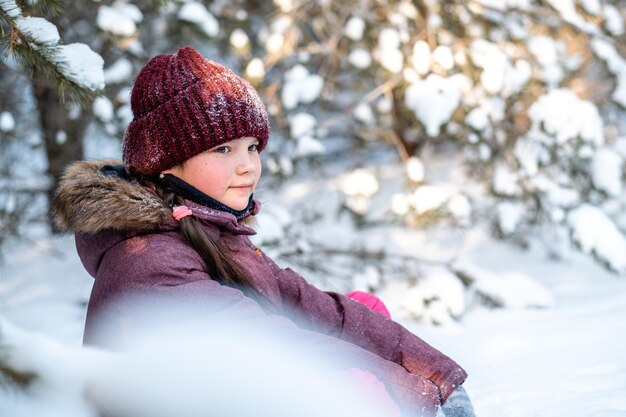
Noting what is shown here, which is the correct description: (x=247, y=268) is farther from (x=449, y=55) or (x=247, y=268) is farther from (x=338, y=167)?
(x=338, y=167)

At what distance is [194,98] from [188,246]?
44cm

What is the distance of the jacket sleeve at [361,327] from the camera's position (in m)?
1.91

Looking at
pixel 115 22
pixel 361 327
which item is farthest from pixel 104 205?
pixel 115 22

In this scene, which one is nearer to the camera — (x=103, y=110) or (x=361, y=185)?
(x=103, y=110)

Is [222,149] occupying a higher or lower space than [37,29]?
lower

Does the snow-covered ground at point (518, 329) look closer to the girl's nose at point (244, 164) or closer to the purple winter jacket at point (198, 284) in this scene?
the purple winter jacket at point (198, 284)

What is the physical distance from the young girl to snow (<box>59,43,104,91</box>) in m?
0.12

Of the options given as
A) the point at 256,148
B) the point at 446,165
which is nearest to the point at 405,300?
the point at 256,148

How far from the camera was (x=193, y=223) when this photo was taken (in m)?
1.73

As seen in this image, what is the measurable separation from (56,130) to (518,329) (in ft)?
12.6

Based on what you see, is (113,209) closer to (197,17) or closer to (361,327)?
(361,327)

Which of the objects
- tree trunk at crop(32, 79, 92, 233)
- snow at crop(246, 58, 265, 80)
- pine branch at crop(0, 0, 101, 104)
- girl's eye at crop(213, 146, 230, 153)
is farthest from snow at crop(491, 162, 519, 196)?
tree trunk at crop(32, 79, 92, 233)

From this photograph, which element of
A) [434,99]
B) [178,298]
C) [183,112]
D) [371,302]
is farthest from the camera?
[434,99]

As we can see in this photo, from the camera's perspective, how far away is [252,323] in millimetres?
1536
